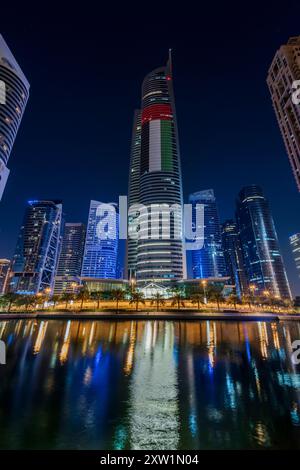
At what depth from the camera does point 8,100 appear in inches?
4496

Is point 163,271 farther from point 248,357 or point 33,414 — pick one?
point 33,414

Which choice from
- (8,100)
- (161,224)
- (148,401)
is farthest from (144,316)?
(8,100)

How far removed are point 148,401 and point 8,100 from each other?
15326 centimetres

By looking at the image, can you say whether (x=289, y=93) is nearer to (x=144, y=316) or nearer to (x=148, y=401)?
(x=144, y=316)

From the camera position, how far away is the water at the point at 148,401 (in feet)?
34.2

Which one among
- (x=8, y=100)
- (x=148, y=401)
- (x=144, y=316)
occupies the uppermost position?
(x=8, y=100)

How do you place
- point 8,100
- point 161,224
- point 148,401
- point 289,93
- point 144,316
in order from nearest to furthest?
point 148,401
point 289,93
point 144,316
point 8,100
point 161,224

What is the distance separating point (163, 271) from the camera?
524 ft

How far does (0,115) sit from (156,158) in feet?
395

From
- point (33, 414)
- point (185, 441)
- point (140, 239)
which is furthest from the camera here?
point (140, 239)

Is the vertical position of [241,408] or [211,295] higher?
[211,295]

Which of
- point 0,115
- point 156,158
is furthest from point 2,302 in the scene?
point 156,158

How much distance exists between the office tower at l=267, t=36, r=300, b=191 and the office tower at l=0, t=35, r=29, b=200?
124 metres
